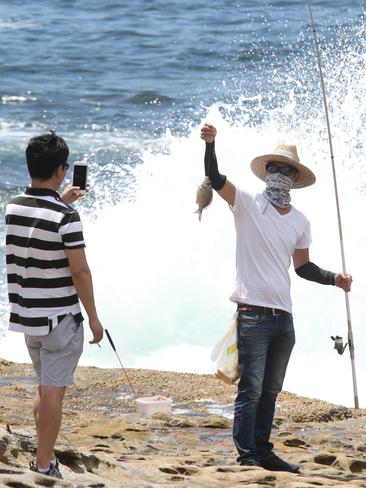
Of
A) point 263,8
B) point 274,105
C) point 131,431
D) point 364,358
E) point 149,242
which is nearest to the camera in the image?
point 131,431

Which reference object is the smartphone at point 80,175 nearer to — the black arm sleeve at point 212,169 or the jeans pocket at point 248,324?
the black arm sleeve at point 212,169

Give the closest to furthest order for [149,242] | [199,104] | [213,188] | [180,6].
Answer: [213,188] < [149,242] < [199,104] < [180,6]

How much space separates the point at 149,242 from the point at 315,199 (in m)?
1.83

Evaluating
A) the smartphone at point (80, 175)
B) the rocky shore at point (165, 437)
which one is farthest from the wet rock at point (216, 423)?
the smartphone at point (80, 175)

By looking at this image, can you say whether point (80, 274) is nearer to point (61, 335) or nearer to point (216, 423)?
point (61, 335)

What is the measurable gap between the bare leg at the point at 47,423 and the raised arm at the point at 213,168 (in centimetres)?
133

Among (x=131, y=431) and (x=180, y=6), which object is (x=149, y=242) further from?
(x=180, y=6)

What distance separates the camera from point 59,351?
5062 millimetres

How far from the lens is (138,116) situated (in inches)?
764

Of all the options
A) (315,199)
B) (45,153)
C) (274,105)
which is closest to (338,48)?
(274,105)

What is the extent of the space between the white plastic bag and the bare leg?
112 cm

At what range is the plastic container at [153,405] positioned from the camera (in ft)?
25.1

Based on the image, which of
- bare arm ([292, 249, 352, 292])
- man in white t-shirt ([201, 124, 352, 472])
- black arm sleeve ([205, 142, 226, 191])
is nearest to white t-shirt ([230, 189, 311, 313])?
man in white t-shirt ([201, 124, 352, 472])

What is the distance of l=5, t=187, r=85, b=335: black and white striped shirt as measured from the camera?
16.4ft
